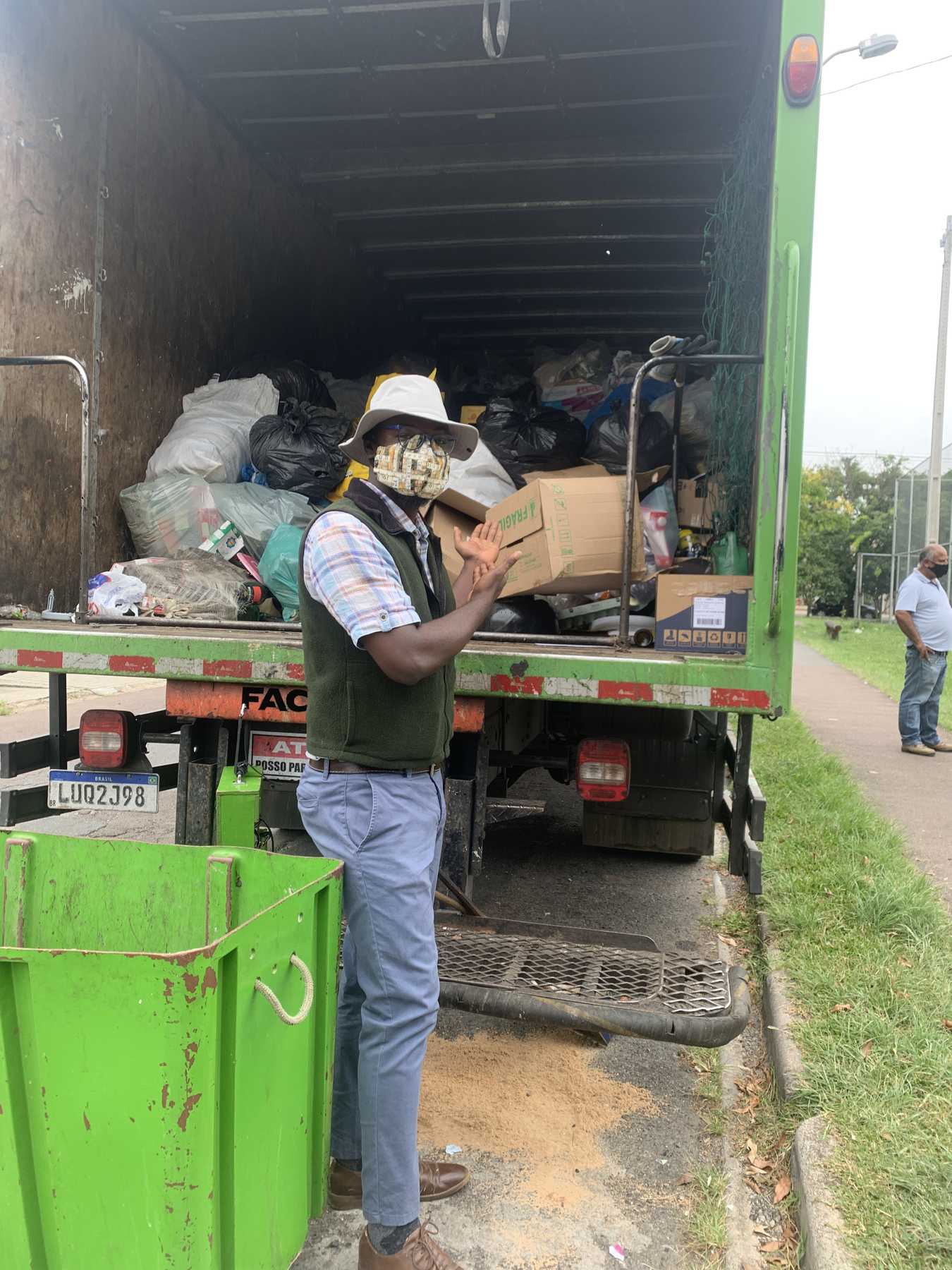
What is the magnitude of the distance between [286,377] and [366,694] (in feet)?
11.3

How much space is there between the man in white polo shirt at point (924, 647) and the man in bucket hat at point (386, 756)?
6757 millimetres

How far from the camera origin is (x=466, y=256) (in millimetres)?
6250

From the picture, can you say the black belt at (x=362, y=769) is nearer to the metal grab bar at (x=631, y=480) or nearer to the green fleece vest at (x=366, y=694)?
the green fleece vest at (x=366, y=694)

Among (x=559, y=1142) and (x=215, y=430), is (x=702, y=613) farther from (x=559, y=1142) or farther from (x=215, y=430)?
(x=215, y=430)

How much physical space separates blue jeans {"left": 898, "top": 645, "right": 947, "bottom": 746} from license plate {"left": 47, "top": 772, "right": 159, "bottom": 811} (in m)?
6.56

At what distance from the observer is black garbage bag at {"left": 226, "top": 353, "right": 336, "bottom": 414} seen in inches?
197

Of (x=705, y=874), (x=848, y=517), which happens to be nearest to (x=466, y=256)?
(x=705, y=874)

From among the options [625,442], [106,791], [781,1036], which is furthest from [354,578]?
[625,442]

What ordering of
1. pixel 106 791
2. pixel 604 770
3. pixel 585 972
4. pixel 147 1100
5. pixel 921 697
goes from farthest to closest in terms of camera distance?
pixel 921 697, pixel 604 770, pixel 106 791, pixel 585 972, pixel 147 1100

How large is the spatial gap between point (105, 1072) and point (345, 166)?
192 inches

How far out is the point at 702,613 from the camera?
9.97ft

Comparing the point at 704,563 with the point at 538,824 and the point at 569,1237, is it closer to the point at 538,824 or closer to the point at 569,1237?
the point at 569,1237

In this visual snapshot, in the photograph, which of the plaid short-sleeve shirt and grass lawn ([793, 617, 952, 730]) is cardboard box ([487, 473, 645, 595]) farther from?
grass lawn ([793, 617, 952, 730])

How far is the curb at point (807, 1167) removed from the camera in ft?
7.07
